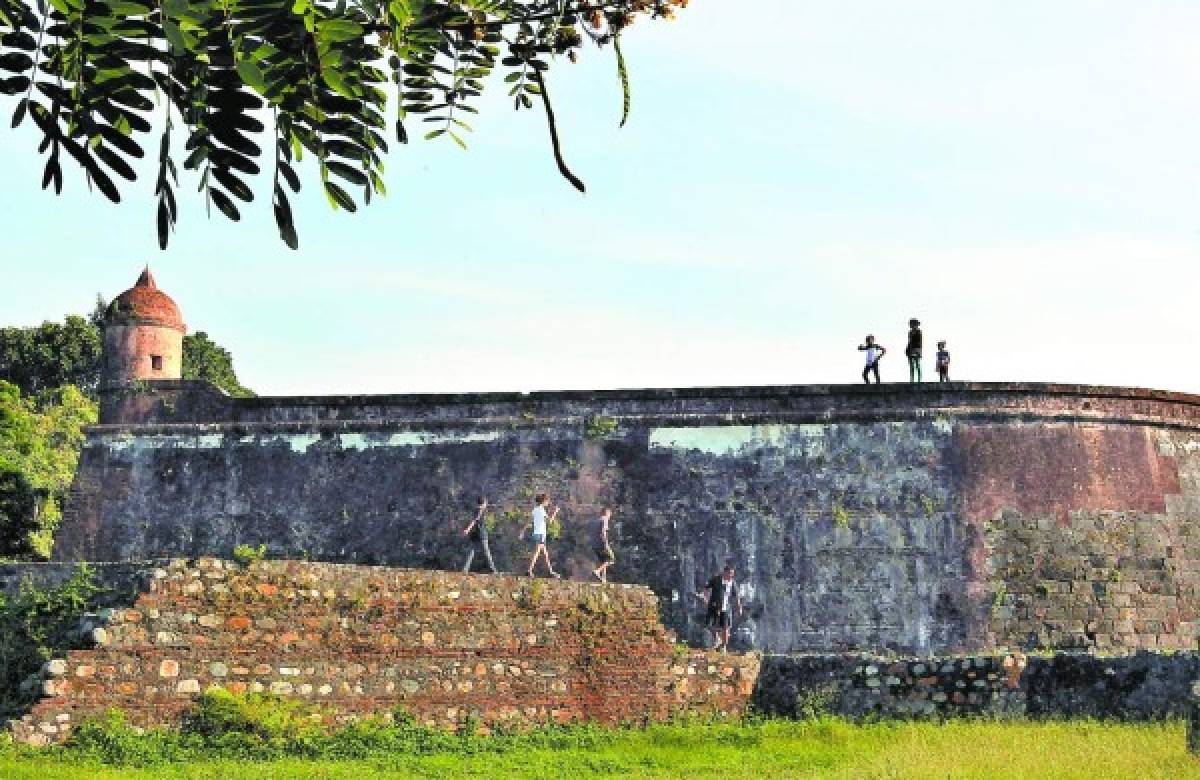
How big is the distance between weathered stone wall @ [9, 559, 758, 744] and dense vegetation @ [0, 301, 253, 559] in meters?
11.0

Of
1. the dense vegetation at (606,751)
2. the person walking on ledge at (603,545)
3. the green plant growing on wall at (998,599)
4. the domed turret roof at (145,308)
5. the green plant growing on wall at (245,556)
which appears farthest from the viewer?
the domed turret roof at (145,308)

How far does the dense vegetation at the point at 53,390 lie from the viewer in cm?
2777

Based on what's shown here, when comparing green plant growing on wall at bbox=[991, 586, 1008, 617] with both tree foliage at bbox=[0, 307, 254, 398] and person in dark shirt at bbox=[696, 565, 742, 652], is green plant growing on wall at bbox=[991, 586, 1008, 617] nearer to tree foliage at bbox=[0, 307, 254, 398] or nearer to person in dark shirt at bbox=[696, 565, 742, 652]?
person in dark shirt at bbox=[696, 565, 742, 652]

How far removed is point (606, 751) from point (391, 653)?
2.07m

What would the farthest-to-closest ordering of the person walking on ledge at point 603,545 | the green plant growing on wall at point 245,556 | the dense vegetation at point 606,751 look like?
the person walking on ledge at point 603,545 → the green plant growing on wall at point 245,556 → the dense vegetation at point 606,751

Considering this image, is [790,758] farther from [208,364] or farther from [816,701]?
[208,364]

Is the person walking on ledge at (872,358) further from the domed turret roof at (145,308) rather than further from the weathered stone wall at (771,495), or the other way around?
the domed turret roof at (145,308)

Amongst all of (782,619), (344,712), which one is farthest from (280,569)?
(782,619)

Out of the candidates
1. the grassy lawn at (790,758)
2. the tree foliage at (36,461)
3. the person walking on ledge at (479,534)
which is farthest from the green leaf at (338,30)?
the tree foliage at (36,461)

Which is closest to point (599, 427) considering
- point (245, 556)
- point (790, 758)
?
point (790, 758)

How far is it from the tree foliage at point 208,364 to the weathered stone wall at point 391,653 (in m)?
31.7

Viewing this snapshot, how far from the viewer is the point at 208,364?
153 feet

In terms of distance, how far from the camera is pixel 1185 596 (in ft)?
66.5

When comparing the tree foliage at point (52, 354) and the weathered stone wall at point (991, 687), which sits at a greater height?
the tree foliage at point (52, 354)
